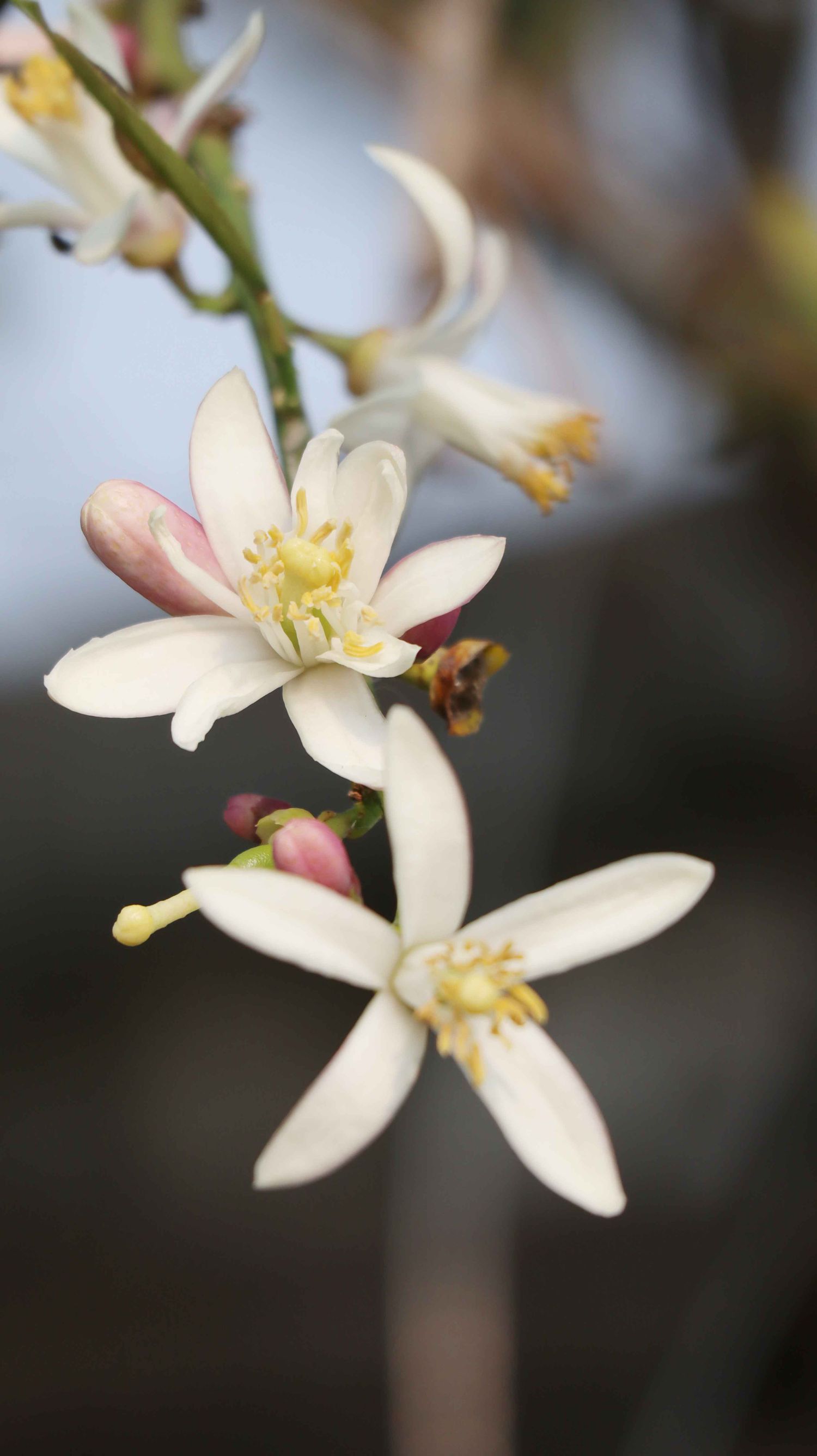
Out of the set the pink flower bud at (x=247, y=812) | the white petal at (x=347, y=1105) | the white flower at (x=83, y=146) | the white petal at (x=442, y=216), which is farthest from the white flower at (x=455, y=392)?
the white petal at (x=347, y=1105)

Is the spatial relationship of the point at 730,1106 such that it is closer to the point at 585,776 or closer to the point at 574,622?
the point at 585,776

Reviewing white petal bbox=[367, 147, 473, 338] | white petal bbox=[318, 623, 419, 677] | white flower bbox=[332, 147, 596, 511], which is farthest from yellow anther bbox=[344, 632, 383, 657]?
white petal bbox=[367, 147, 473, 338]

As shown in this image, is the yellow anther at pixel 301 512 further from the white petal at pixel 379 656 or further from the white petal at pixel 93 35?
the white petal at pixel 93 35

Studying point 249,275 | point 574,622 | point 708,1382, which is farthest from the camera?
point 574,622

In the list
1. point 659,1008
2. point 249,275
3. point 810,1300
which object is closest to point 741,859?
point 659,1008

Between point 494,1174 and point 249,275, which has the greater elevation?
point 249,275

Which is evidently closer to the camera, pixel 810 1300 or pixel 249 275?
pixel 249 275

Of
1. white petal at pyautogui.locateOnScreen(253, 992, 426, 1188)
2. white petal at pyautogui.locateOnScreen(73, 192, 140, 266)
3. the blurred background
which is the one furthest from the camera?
the blurred background

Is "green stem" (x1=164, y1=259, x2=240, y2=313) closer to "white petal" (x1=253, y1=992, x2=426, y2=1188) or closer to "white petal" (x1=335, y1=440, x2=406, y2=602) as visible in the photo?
"white petal" (x1=335, y1=440, x2=406, y2=602)
